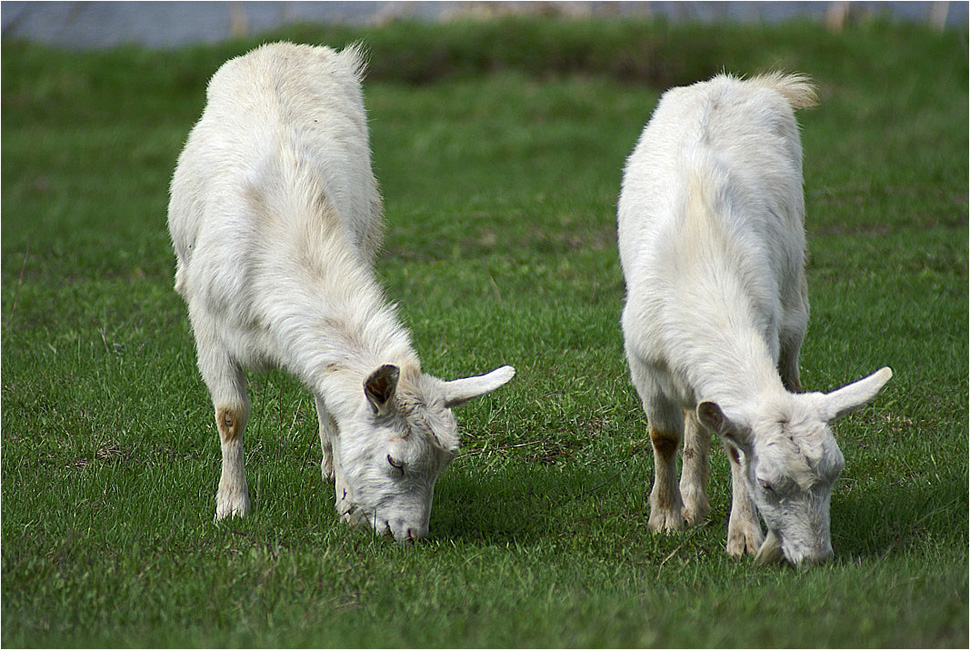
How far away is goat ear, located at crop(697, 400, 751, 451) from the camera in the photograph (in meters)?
4.28

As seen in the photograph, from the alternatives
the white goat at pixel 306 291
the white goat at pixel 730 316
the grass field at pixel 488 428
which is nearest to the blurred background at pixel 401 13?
the grass field at pixel 488 428

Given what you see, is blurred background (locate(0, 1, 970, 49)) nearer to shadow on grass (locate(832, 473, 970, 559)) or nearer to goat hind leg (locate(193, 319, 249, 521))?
goat hind leg (locate(193, 319, 249, 521))

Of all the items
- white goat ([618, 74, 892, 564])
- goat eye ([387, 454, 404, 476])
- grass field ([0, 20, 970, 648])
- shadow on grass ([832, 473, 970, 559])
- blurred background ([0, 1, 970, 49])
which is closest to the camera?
grass field ([0, 20, 970, 648])

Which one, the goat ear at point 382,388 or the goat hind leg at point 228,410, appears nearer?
the goat ear at point 382,388

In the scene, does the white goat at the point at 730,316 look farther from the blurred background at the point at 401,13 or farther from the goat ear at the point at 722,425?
the blurred background at the point at 401,13

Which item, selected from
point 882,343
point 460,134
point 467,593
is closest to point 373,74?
point 460,134

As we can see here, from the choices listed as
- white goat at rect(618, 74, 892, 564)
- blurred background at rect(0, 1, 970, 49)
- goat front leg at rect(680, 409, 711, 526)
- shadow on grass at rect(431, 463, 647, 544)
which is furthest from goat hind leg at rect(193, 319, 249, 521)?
blurred background at rect(0, 1, 970, 49)

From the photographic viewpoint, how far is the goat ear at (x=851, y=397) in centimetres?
442

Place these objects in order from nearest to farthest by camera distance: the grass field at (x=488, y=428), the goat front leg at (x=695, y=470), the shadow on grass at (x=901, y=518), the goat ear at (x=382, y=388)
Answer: the grass field at (x=488, y=428) → the goat ear at (x=382, y=388) → the shadow on grass at (x=901, y=518) → the goat front leg at (x=695, y=470)

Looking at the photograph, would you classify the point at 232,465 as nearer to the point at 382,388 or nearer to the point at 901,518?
the point at 382,388

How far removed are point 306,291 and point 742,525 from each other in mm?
2369

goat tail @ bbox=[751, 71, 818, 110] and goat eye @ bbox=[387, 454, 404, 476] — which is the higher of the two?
goat tail @ bbox=[751, 71, 818, 110]

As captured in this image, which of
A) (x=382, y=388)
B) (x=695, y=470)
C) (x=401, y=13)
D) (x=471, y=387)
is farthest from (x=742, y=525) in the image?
(x=401, y=13)

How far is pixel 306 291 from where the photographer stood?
512 cm
